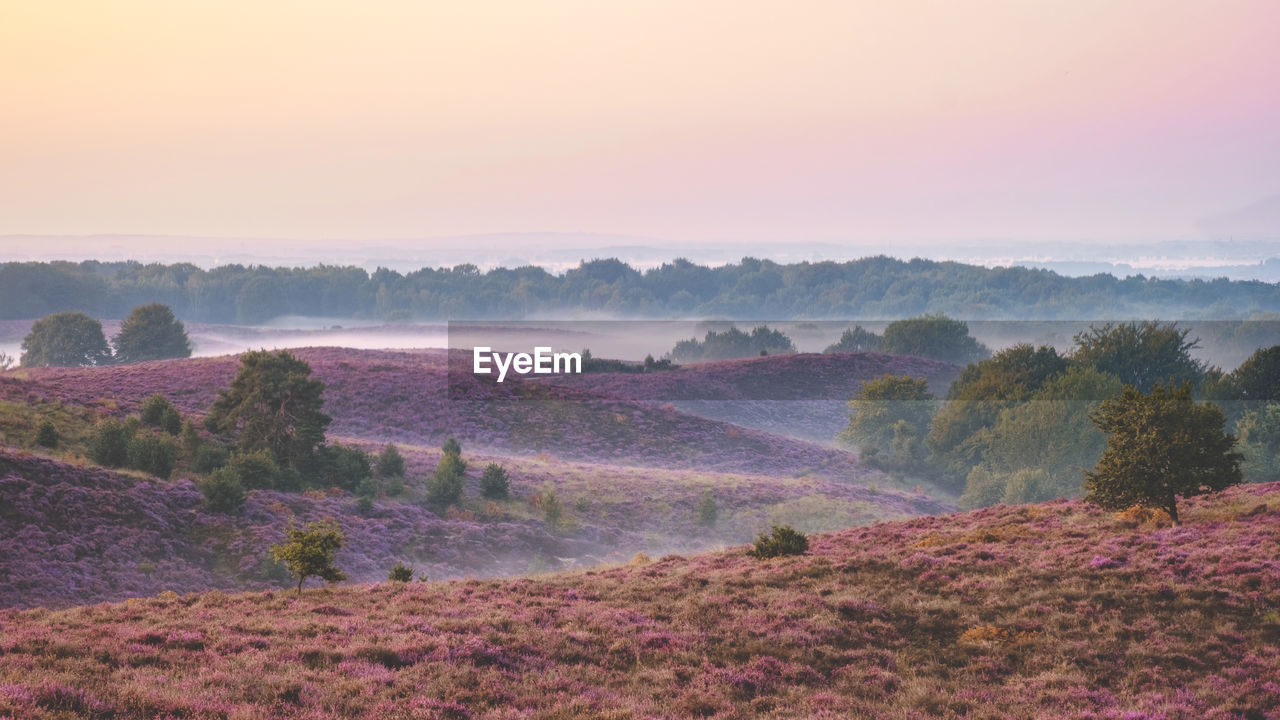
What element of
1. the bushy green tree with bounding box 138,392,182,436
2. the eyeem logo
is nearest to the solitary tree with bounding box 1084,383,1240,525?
the bushy green tree with bounding box 138,392,182,436

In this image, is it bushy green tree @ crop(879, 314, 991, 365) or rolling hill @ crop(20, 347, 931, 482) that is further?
bushy green tree @ crop(879, 314, 991, 365)

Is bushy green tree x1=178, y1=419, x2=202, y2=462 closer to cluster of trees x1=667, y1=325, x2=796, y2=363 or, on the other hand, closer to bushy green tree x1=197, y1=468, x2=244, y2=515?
bushy green tree x1=197, y1=468, x2=244, y2=515

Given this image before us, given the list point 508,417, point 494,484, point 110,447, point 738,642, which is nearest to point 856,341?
point 508,417

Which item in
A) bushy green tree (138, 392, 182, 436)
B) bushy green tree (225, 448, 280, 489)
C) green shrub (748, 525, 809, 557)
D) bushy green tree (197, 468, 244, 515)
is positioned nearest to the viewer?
green shrub (748, 525, 809, 557)

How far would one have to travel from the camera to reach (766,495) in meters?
58.8

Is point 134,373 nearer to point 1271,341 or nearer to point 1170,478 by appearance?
point 1170,478

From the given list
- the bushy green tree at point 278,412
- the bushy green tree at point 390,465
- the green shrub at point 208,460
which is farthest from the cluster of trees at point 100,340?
the green shrub at point 208,460

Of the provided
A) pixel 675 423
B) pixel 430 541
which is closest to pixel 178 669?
pixel 430 541

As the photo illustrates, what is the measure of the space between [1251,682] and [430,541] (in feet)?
111

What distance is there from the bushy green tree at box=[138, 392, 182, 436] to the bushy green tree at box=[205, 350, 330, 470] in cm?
179

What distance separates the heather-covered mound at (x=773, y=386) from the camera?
8906 centimetres

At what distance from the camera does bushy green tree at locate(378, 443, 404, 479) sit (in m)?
50.8

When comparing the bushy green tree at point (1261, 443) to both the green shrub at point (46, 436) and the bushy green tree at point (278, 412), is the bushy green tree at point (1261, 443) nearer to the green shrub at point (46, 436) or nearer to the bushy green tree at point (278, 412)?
the bushy green tree at point (278, 412)

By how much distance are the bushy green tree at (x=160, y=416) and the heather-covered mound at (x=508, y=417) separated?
661 inches
